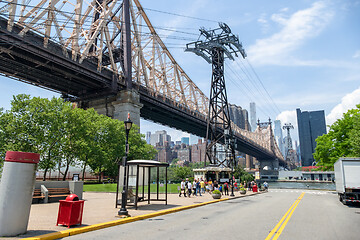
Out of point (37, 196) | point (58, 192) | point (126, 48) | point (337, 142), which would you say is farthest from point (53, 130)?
point (337, 142)

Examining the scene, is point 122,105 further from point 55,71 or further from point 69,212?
point 69,212

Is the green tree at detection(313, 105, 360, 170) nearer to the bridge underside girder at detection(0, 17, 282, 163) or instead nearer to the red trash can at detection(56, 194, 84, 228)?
the bridge underside girder at detection(0, 17, 282, 163)

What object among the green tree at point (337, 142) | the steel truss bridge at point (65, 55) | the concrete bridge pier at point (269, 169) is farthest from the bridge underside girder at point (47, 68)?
the concrete bridge pier at point (269, 169)

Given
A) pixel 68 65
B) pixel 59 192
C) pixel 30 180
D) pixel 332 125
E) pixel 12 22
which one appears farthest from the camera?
pixel 332 125

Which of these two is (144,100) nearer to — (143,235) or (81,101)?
(81,101)

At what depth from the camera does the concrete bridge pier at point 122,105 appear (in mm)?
36325

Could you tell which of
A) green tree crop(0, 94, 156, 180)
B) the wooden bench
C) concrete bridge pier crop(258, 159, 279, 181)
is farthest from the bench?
concrete bridge pier crop(258, 159, 279, 181)

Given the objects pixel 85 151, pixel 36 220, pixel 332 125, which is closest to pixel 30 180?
pixel 36 220

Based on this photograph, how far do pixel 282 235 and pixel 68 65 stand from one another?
→ 2635 cm

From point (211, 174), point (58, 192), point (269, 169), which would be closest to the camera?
point (58, 192)

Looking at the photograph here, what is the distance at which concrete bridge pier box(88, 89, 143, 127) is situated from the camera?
36.3 metres

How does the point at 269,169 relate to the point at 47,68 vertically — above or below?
below

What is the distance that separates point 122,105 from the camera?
121 feet

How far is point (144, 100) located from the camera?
42.1 m
